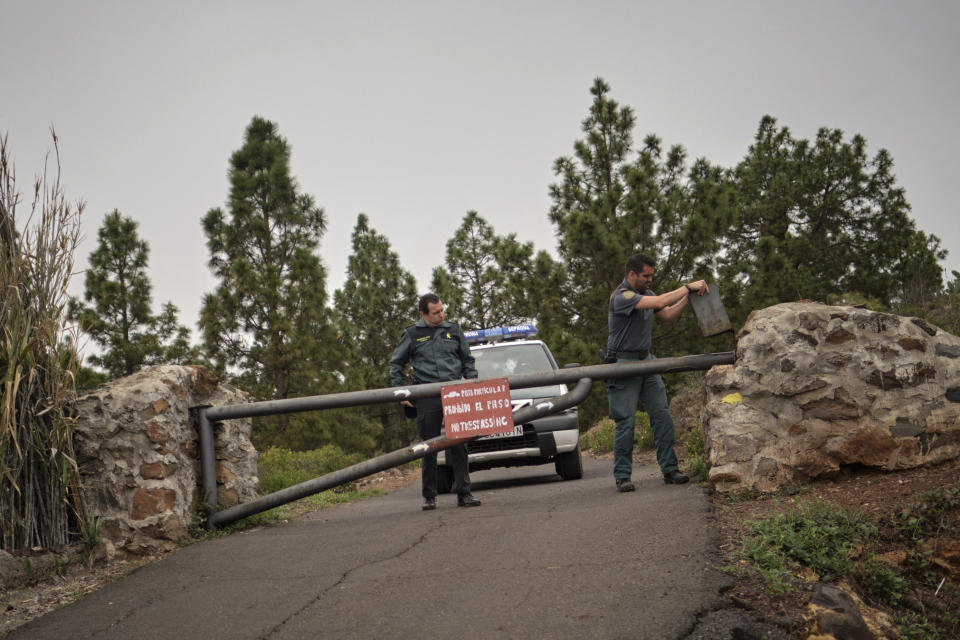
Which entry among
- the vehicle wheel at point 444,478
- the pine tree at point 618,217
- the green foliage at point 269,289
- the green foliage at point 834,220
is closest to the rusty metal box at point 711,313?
the vehicle wheel at point 444,478

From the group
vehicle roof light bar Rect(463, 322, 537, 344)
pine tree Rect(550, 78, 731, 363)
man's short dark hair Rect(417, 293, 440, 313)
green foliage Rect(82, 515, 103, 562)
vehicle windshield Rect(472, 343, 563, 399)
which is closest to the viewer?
green foliage Rect(82, 515, 103, 562)

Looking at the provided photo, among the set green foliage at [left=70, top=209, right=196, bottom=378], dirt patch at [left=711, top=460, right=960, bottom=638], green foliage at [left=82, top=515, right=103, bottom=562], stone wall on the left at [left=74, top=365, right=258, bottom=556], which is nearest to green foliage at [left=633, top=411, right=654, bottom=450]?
dirt patch at [left=711, top=460, right=960, bottom=638]

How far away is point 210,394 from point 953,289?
50.3 ft

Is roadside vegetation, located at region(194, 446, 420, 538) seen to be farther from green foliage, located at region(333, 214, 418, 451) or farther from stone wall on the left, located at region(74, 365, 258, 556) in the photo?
green foliage, located at region(333, 214, 418, 451)

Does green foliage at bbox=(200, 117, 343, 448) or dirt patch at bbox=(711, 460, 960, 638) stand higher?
green foliage at bbox=(200, 117, 343, 448)

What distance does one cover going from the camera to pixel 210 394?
745cm

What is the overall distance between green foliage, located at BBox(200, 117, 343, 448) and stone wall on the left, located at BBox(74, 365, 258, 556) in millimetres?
15071

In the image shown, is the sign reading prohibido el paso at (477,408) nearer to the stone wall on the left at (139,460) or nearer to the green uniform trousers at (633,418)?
the green uniform trousers at (633,418)

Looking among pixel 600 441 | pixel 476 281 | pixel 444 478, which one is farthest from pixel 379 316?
pixel 444 478

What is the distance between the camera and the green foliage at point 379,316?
31.0m

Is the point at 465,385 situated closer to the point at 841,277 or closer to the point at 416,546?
the point at 416,546

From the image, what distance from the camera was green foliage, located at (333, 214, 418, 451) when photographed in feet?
102

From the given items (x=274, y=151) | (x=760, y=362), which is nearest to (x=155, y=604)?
(x=760, y=362)

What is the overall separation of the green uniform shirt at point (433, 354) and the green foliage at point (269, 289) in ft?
48.5
